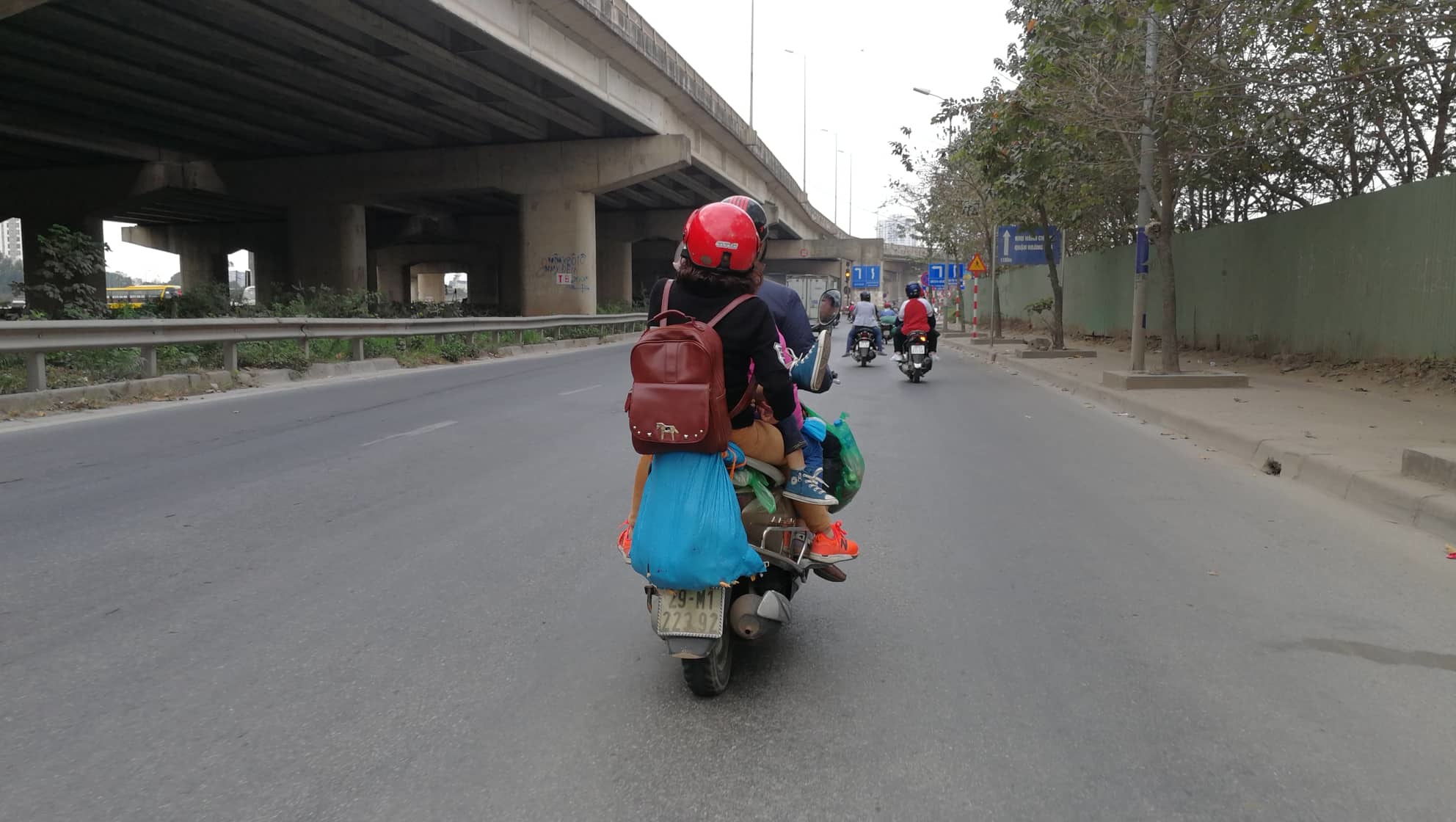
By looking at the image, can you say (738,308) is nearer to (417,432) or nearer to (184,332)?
(417,432)

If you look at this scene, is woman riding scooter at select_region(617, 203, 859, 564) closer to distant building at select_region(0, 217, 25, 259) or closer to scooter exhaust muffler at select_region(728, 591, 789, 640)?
scooter exhaust muffler at select_region(728, 591, 789, 640)

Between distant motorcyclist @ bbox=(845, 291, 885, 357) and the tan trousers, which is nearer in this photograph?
the tan trousers

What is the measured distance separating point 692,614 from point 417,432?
7.53 m

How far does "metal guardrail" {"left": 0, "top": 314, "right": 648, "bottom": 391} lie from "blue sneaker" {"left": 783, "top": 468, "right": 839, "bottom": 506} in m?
10.3

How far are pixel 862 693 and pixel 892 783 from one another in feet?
2.19

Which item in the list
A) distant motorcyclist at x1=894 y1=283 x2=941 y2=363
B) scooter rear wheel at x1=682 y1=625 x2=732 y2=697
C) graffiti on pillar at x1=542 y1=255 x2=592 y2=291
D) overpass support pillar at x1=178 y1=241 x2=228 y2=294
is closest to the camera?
scooter rear wheel at x1=682 y1=625 x2=732 y2=697

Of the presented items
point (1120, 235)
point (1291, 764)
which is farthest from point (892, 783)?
point (1120, 235)

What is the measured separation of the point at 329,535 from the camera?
593 cm

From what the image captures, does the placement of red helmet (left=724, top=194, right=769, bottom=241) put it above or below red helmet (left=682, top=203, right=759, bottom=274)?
above

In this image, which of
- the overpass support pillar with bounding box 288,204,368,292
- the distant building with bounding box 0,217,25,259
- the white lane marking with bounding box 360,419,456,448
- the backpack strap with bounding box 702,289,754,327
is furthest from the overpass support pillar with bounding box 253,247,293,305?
the backpack strap with bounding box 702,289,754,327

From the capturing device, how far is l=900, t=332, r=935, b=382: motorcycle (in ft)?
56.7

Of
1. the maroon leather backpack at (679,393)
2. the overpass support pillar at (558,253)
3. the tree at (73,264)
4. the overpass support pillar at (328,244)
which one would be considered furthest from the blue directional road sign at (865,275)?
the maroon leather backpack at (679,393)

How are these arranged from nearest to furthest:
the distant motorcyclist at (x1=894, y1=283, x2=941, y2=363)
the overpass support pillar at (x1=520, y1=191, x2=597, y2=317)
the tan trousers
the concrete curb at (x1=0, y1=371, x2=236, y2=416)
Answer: the tan trousers < the concrete curb at (x1=0, y1=371, x2=236, y2=416) < the distant motorcyclist at (x1=894, y1=283, x2=941, y2=363) < the overpass support pillar at (x1=520, y1=191, x2=597, y2=317)

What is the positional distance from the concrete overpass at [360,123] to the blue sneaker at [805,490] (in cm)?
1707
